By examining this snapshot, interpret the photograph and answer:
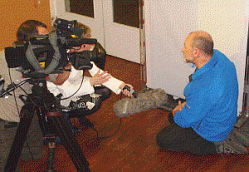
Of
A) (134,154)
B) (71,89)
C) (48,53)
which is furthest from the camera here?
(134,154)

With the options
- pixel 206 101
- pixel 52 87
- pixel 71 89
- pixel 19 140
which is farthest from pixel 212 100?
pixel 19 140

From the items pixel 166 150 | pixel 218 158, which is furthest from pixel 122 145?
pixel 218 158

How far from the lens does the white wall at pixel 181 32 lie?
2.61 metres

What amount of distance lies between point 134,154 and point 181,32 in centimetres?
110

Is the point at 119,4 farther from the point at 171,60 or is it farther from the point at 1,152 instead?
the point at 1,152

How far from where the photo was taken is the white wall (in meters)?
2.61

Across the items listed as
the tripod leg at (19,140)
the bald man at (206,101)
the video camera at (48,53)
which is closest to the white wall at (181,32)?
the bald man at (206,101)

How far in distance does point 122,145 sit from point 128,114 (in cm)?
34

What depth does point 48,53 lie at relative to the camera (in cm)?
184

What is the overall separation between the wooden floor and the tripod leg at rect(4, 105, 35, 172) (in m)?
0.69

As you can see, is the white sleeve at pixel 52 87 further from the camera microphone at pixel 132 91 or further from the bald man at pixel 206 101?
the bald man at pixel 206 101

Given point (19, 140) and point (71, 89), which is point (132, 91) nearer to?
point (71, 89)

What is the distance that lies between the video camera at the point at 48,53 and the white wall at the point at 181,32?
124 cm

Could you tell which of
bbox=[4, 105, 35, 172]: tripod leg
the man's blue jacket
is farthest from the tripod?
the man's blue jacket
